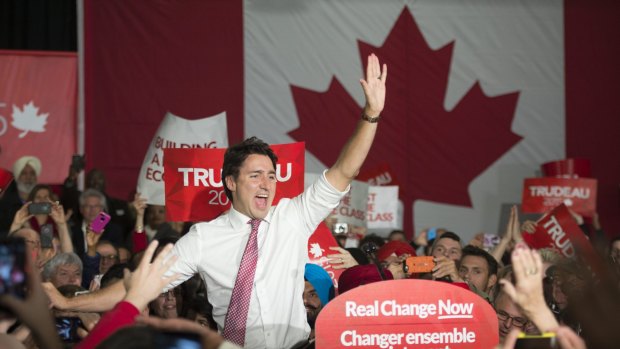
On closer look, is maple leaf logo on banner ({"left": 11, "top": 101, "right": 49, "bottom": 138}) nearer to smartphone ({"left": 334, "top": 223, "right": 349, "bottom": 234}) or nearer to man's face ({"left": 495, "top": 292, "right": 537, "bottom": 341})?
smartphone ({"left": 334, "top": 223, "right": 349, "bottom": 234})

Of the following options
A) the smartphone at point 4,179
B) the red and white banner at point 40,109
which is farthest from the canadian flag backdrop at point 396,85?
the smartphone at point 4,179

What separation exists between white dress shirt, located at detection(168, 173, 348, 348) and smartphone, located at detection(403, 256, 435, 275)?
56 centimetres

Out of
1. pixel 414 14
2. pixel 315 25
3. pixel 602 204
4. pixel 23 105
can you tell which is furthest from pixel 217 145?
pixel 602 204

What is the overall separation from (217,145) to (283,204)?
12.5 ft

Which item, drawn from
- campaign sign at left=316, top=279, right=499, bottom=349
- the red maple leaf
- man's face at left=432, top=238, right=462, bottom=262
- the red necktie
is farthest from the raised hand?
the red maple leaf

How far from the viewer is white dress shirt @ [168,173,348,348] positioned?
346cm

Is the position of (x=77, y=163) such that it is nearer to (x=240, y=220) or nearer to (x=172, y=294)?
(x=172, y=294)

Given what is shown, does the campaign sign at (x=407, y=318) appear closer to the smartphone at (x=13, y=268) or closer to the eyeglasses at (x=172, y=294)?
the smartphone at (x=13, y=268)

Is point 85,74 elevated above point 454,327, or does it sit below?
above

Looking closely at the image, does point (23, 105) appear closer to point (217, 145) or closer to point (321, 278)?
point (217, 145)

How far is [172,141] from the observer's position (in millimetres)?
7320

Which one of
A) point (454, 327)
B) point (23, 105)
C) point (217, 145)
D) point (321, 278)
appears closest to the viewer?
point (454, 327)

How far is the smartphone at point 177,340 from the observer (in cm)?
177

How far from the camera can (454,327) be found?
2.89 metres
